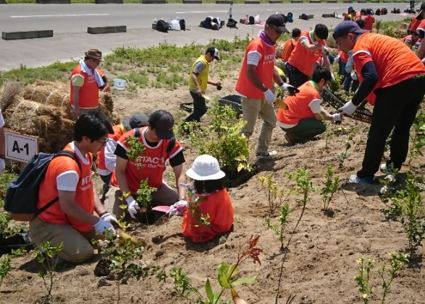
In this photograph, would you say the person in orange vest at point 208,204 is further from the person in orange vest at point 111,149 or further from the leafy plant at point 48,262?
the person in orange vest at point 111,149

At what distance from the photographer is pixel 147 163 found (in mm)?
5828

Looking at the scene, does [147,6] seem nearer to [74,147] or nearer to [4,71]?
[4,71]

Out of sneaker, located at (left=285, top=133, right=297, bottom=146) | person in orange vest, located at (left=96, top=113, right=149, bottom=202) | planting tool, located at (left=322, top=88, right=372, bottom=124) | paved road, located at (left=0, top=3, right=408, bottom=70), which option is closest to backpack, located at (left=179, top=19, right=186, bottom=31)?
paved road, located at (left=0, top=3, right=408, bottom=70)

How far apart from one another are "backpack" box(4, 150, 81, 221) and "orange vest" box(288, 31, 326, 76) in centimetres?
578

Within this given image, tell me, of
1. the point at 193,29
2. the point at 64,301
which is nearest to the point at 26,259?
the point at 64,301

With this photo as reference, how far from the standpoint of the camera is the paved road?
47.8 ft

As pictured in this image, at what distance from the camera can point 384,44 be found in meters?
5.43

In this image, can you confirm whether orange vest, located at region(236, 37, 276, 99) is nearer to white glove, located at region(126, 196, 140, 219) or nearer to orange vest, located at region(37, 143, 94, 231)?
white glove, located at region(126, 196, 140, 219)

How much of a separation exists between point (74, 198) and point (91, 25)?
52.1 ft

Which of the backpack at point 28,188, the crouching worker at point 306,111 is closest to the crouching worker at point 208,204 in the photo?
the backpack at point 28,188

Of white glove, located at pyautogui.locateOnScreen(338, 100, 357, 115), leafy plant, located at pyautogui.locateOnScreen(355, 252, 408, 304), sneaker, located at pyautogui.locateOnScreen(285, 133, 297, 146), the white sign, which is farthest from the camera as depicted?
sneaker, located at pyautogui.locateOnScreen(285, 133, 297, 146)

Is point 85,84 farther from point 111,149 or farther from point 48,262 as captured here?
point 48,262

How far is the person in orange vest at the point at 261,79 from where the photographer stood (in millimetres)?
6995

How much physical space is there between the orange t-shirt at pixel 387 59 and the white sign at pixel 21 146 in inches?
136
